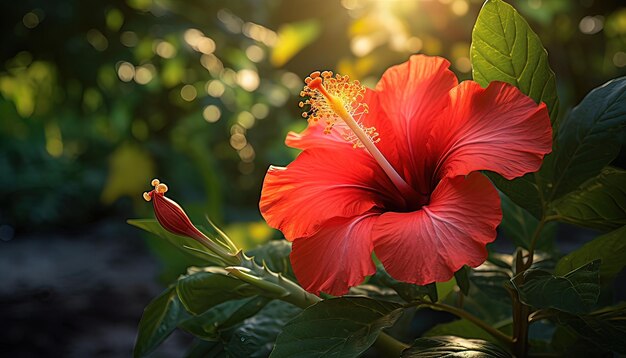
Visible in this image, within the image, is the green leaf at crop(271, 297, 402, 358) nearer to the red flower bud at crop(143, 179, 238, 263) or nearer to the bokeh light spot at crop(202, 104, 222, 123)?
the red flower bud at crop(143, 179, 238, 263)

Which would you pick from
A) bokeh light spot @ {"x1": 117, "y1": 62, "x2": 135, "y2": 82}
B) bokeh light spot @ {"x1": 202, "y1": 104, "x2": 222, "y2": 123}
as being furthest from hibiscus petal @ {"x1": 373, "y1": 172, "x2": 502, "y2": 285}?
bokeh light spot @ {"x1": 117, "y1": 62, "x2": 135, "y2": 82}

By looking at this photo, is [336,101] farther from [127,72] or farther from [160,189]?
[127,72]

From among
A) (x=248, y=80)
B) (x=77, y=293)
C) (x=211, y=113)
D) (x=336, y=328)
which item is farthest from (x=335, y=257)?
(x=77, y=293)

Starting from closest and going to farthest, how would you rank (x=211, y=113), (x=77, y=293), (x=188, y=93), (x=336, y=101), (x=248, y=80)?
(x=336, y=101)
(x=248, y=80)
(x=211, y=113)
(x=188, y=93)
(x=77, y=293)

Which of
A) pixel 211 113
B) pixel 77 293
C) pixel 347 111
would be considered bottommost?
Result: pixel 77 293

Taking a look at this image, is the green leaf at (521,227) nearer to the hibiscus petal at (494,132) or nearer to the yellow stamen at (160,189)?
the hibiscus petal at (494,132)

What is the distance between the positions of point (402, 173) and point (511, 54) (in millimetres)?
108

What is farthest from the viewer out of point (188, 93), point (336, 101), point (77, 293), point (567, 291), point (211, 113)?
point (77, 293)

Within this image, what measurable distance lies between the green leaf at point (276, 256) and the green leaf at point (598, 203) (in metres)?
0.19

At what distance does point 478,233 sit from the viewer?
1.32ft

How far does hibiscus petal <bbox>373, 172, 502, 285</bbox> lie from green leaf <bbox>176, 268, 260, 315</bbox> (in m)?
0.11

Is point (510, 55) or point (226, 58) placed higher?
point (510, 55)

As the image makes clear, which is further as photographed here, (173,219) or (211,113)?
(211,113)

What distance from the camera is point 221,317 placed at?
542mm
